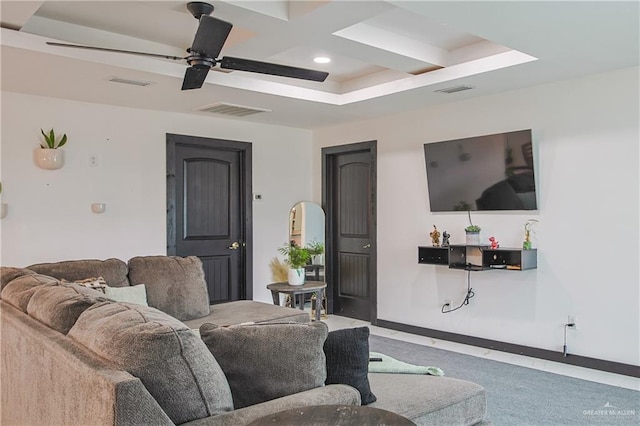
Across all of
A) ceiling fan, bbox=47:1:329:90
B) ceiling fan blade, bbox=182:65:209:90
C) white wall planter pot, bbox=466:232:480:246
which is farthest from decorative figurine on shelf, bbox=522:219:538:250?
ceiling fan blade, bbox=182:65:209:90

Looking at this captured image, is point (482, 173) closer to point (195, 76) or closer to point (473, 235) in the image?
point (473, 235)

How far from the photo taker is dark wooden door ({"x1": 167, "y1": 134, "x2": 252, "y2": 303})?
589 centimetres

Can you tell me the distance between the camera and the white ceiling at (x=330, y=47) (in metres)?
3.12

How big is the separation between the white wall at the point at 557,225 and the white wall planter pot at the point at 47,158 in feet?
11.4

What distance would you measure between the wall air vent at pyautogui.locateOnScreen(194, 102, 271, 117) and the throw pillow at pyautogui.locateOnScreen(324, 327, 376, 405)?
12.3 ft

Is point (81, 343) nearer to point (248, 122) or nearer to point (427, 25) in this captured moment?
point (427, 25)

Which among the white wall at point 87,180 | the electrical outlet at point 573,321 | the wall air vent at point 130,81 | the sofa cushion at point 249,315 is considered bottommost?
the electrical outlet at point 573,321

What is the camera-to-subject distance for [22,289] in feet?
8.55

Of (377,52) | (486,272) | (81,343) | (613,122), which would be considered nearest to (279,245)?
(486,272)

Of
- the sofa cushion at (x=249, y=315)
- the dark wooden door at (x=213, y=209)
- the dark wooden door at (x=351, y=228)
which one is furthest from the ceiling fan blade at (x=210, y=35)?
the dark wooden door at (x=351, y=228)

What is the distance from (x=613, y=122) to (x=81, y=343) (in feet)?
13.7

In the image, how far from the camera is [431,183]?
18.1ft

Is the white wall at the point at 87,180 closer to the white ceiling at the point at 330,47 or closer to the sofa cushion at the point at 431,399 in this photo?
the white ceiling at the point at 330,47

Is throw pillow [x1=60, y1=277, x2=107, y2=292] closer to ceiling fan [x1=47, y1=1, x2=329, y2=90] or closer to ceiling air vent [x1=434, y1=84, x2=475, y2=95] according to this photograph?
ceiling fan [x1=47, y1=1, x2=329, y2=90]
